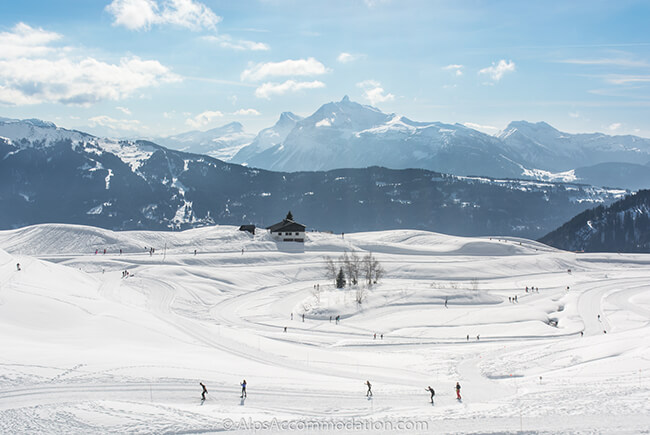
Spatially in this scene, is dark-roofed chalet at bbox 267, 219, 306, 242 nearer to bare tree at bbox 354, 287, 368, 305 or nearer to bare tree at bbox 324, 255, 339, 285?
bare tree at bbox 324, 255, 339, 285

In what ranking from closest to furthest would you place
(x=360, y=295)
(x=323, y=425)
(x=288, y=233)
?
1. (x=323, y=425)
2. (x=360, y=295)
3. (x=288, y=233)

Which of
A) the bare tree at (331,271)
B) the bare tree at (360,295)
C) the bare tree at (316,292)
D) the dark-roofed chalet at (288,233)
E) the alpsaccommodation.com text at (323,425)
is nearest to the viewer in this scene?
the alpsaccommodation.com text at (323,425)

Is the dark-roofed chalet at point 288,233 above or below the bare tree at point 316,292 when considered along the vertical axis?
above

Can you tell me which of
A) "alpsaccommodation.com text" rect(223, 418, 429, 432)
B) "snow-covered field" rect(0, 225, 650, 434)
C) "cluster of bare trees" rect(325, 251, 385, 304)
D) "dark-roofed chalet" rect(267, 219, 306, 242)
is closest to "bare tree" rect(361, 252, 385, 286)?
"cluster of bare trees" rect(325, 251, 385, 304)

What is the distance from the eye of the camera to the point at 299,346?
157 feet

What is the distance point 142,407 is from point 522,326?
52.5m

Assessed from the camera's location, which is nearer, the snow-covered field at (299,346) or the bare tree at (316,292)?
the snow-covered field at (299,346)

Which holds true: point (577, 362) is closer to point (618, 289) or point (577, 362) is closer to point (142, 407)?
point (142, 407)

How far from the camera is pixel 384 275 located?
317 feet

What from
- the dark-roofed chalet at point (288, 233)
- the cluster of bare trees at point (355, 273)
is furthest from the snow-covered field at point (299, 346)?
the dark-roofed chalet at point (288, 233)

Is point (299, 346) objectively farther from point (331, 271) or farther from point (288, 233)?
point (288, 233)

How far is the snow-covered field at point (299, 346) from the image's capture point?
81.9ft

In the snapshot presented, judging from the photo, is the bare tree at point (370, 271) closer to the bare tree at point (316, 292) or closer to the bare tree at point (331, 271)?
the bare tree at point (331, 271)

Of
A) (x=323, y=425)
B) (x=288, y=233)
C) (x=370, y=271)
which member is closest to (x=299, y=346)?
(x=323, y=425)
